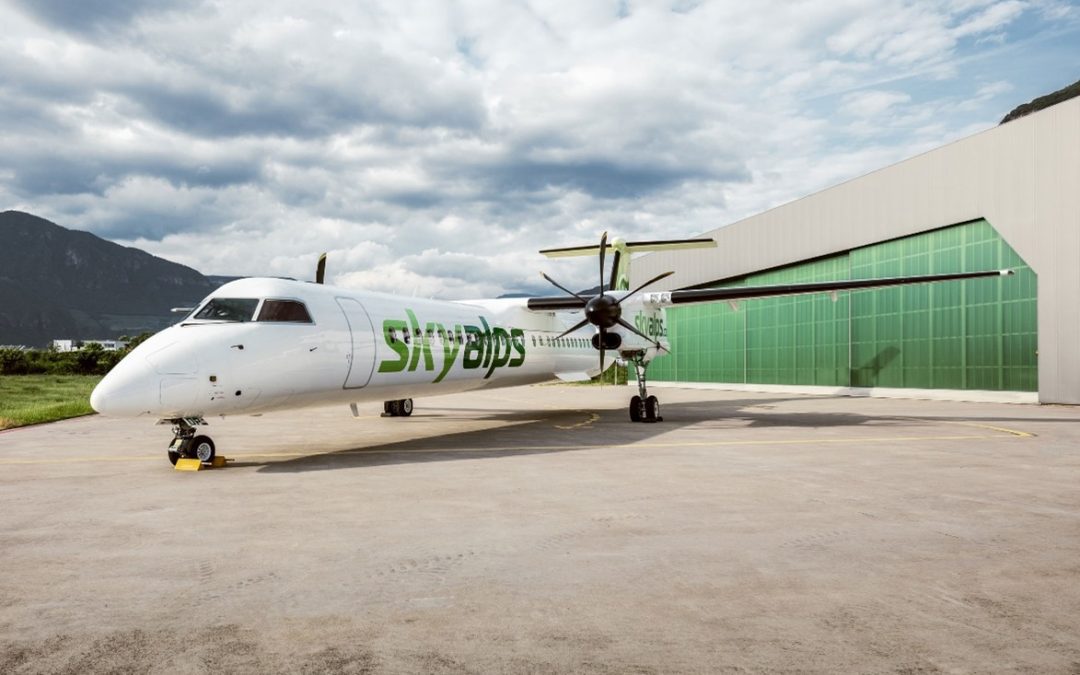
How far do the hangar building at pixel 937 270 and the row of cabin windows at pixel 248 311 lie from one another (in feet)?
54.8

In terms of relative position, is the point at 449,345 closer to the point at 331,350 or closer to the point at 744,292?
the point at 331,350

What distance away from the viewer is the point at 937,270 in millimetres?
29500

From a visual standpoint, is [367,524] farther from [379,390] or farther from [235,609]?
[379,390]

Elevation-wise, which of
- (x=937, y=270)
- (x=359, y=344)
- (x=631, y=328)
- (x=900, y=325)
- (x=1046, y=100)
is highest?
(x=1046, y=100)

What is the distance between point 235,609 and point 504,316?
14.7 m

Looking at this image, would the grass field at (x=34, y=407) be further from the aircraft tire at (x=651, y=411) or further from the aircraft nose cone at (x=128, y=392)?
the aircraft tire at (x=651, y=411)

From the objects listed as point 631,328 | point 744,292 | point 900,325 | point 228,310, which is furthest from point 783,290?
point 900,325

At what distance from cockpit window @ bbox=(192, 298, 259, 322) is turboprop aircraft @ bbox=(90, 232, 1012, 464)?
2 centimetres

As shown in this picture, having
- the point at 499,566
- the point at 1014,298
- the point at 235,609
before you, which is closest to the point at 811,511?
the point at 499,566

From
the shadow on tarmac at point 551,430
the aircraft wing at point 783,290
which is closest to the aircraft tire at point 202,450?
the shadow on tarmac at point 551,430

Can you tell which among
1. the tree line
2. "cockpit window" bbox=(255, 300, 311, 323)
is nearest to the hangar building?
"cockpit window" bbox=(255, 300, 311, 323)

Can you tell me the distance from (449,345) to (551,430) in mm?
3305

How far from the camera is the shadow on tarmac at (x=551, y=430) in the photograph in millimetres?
11805

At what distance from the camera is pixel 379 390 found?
44.1ft
